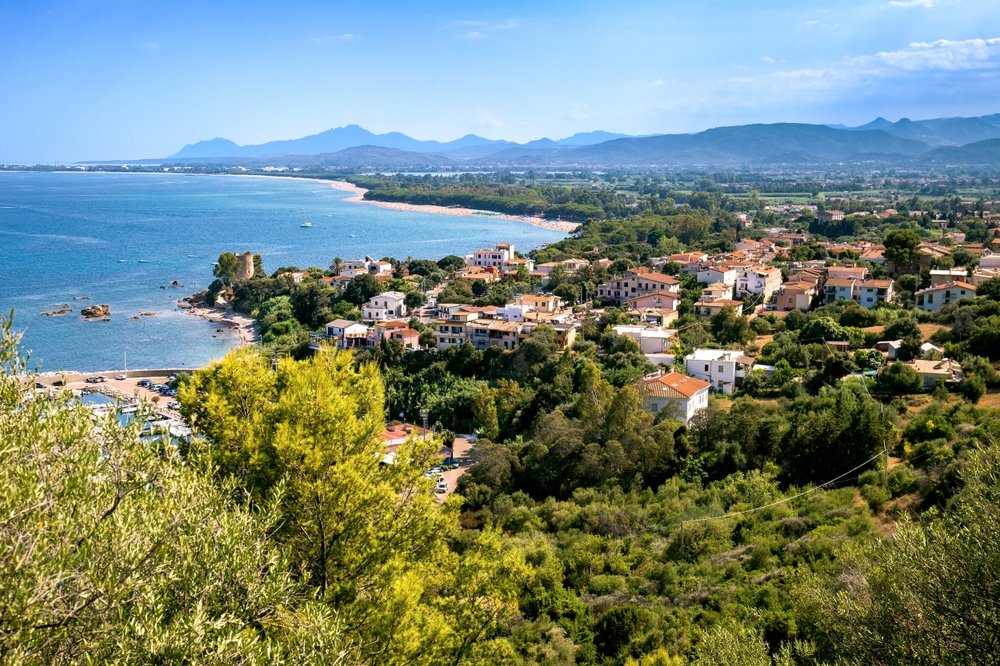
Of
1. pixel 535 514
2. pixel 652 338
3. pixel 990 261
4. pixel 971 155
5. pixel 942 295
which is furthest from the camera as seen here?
pixel 971 155

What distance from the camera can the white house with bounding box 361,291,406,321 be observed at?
28.7 m

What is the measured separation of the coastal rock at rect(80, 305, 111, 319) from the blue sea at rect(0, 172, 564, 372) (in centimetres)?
41

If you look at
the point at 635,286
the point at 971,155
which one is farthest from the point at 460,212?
the point at 971,155

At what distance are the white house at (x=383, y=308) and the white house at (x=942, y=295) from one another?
1684cm

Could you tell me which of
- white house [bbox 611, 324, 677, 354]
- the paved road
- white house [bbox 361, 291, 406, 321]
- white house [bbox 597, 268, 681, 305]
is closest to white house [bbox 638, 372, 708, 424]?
white house [bbox 611, 324, 677, 354]

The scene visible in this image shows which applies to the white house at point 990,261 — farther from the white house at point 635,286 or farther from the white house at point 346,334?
the white house at point 346,334

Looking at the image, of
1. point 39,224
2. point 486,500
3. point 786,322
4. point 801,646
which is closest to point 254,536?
point 801,646

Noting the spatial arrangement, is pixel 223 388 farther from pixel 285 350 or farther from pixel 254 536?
pixel 285 350

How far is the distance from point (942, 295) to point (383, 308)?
58.5 feet

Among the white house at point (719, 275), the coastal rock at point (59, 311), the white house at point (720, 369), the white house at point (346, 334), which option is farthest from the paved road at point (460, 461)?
the coastal rock at point (59, 311)

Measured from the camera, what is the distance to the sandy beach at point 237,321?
30.3m

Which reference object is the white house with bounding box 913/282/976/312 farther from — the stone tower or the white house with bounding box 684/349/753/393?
the stone tower

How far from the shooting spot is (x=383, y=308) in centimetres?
2881

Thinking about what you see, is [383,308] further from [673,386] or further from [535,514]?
[535,514]
